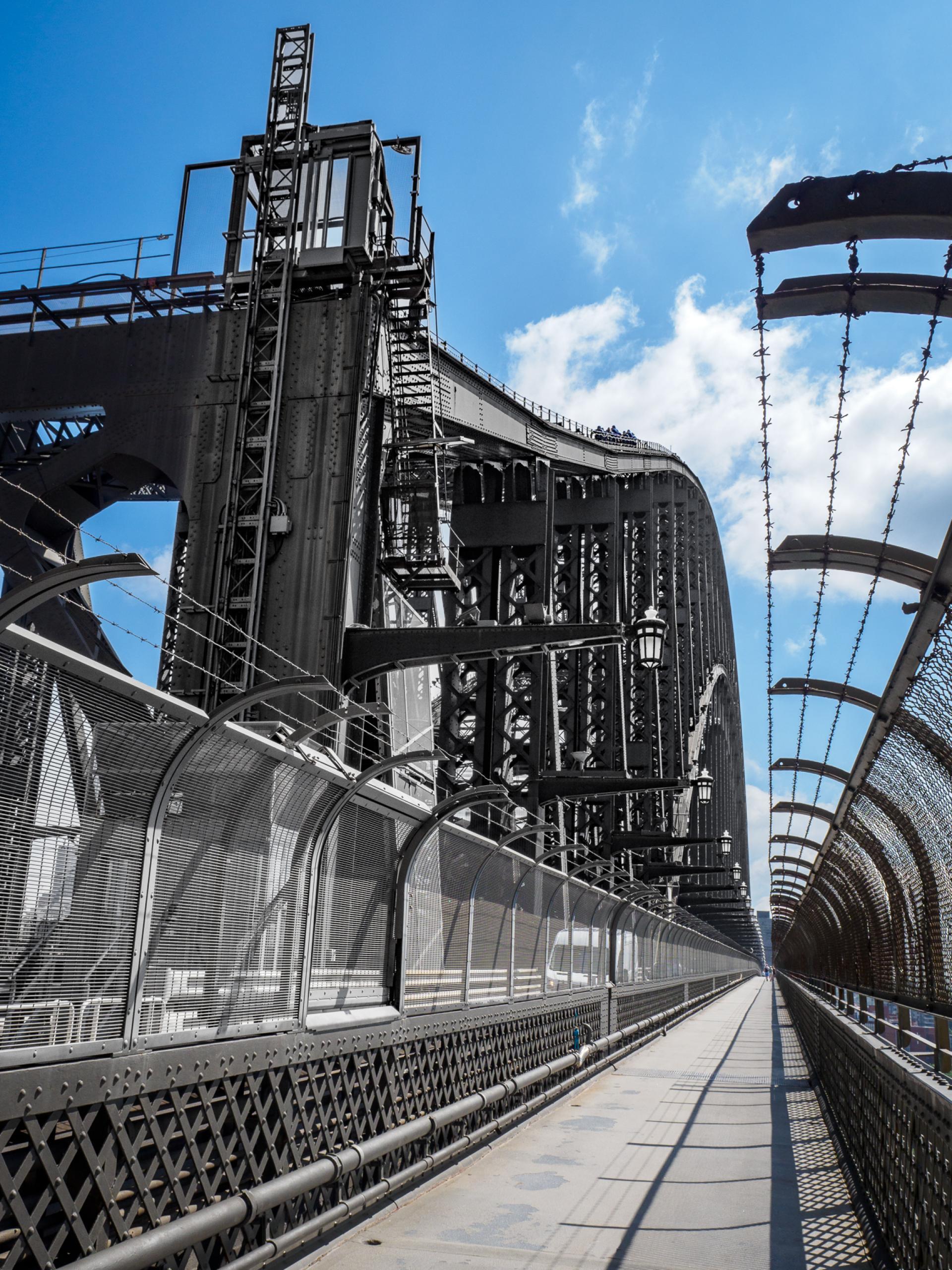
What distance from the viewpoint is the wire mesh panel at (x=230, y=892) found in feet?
20.3

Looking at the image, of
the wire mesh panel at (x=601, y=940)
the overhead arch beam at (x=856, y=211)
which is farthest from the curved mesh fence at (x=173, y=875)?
the wire mesh panel at (x=601, y=940)

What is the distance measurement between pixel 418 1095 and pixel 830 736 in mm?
15994

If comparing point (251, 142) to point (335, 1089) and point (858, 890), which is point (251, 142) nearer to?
point (335, 1089)

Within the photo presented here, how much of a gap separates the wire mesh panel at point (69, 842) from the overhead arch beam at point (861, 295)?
5.09 m

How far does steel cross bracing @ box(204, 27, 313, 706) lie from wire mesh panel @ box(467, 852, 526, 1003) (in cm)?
410

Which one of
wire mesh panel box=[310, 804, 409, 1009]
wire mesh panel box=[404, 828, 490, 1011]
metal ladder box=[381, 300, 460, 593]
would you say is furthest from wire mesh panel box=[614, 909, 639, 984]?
wire mesh panel box=[310, 804, 409, 1009]

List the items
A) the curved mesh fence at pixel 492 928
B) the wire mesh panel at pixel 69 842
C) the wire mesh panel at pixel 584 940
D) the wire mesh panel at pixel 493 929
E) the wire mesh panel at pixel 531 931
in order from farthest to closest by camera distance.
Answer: the wire mesh panel at pixel 584 940 < the wire mesh panel at pixel 531 931 < the wire mesh panel at pixel 493 929 < the curved mesh fence at pixel 492 928 < the wire mesh panel at pixel 69 842

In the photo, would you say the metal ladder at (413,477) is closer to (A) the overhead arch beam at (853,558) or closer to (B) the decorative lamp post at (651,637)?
(B) the decorative lamp post at (651,637)

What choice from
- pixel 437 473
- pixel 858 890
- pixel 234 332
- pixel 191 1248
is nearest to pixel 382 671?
pixel 437 473

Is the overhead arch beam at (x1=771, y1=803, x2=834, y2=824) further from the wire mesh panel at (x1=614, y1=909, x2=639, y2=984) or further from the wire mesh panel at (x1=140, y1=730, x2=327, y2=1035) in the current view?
the wire mesh panel at (x1=140, y1=730, x2=327, y2=1035)

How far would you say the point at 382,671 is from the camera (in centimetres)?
1616

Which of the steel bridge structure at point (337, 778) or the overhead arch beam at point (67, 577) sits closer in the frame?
the overhead arch beam at point (67, 577)

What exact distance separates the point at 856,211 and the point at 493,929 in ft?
28.9

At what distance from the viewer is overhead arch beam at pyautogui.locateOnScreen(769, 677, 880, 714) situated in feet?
53.1
